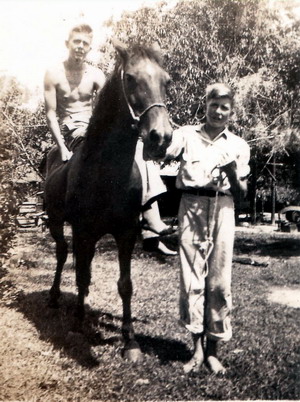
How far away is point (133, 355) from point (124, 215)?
0.99m

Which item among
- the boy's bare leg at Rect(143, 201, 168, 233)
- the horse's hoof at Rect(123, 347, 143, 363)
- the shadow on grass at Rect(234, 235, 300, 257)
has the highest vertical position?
the boy's bare leg at Rect(143, 201, 168, 233)

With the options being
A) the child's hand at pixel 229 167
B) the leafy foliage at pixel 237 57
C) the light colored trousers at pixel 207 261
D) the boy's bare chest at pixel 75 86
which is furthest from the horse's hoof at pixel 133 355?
the leafy foliage at pixel 237 57

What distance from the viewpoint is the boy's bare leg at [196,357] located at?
2.89 meters

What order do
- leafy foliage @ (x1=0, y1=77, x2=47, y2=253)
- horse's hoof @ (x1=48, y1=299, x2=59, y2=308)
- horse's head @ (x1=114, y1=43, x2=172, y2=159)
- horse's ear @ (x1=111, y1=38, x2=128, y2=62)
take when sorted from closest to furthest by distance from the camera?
horse's head @ (x1=114, y1=43, x2=172, y2=159) < horse's ear @ (x1=111, y1=38, x2=128, y2=62) < leafy foliage @ (x1=0, y1=77, x2=47, y2=253) < horse's hoof @ (x1=48, y1=299, x2=59, y2=308)

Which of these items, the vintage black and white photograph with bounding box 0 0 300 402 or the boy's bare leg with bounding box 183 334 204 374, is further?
the boy's bare leg with bounding box 183 334 204 374

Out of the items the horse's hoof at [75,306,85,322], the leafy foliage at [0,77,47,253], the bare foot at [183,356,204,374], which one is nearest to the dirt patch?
the bare foot at [183,356,204,374]

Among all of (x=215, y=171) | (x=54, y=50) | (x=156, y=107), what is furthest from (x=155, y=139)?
(x=54, y=50)

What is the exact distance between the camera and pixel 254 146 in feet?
18.7

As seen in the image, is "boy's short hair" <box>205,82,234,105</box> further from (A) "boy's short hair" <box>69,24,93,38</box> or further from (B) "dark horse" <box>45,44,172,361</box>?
(A) "boy's short hair" <box>69,24,93,38</box>

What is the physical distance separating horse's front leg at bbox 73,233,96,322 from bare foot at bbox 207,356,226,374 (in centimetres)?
105

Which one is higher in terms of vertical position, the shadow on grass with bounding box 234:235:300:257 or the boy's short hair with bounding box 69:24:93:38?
the boy's short hair with bounding box 69:24:93:38

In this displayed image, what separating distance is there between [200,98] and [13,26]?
2344 millimetres

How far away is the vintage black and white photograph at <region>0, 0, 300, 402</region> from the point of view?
108 inches

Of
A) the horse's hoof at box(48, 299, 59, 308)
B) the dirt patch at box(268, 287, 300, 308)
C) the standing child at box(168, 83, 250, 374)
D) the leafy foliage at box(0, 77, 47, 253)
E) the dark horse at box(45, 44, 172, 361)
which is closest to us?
the dark horse at box(45, 44, 172, 361)
